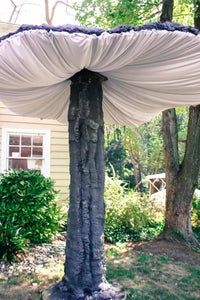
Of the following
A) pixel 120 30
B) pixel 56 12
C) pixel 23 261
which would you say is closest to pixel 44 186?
pixel 23 261

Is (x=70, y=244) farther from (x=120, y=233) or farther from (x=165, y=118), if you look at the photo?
(x=165, y=118)

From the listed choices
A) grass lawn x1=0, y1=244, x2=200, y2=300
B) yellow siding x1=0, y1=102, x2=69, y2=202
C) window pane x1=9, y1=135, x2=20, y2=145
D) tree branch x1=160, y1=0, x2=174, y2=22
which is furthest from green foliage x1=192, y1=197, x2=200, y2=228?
window pane x1=9, y1=135, x2=20, y2=145

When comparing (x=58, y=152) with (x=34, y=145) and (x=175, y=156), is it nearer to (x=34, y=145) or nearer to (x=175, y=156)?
(x=34, y=145)

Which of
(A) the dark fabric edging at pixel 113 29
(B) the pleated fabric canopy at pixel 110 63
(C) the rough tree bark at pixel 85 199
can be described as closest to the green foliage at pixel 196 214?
(B) the pleated fabric canopy at pixel 110 63

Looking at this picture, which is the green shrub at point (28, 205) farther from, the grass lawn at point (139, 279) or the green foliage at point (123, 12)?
the green foliage at point (123, 12)

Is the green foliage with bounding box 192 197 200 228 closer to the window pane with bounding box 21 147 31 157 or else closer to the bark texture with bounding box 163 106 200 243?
the bark texture with bounding box 163 106 200 243

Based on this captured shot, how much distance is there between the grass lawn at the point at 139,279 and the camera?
14.7 ft

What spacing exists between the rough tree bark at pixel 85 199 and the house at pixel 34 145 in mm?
4754

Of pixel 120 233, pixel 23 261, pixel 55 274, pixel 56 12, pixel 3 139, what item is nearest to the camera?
pixel 55 274

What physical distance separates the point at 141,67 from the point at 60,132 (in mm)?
5505

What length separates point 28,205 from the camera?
675 cm

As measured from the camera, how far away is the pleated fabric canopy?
284cm

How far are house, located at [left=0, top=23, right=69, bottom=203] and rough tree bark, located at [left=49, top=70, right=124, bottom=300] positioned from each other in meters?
4.75

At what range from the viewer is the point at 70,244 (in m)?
3.84
